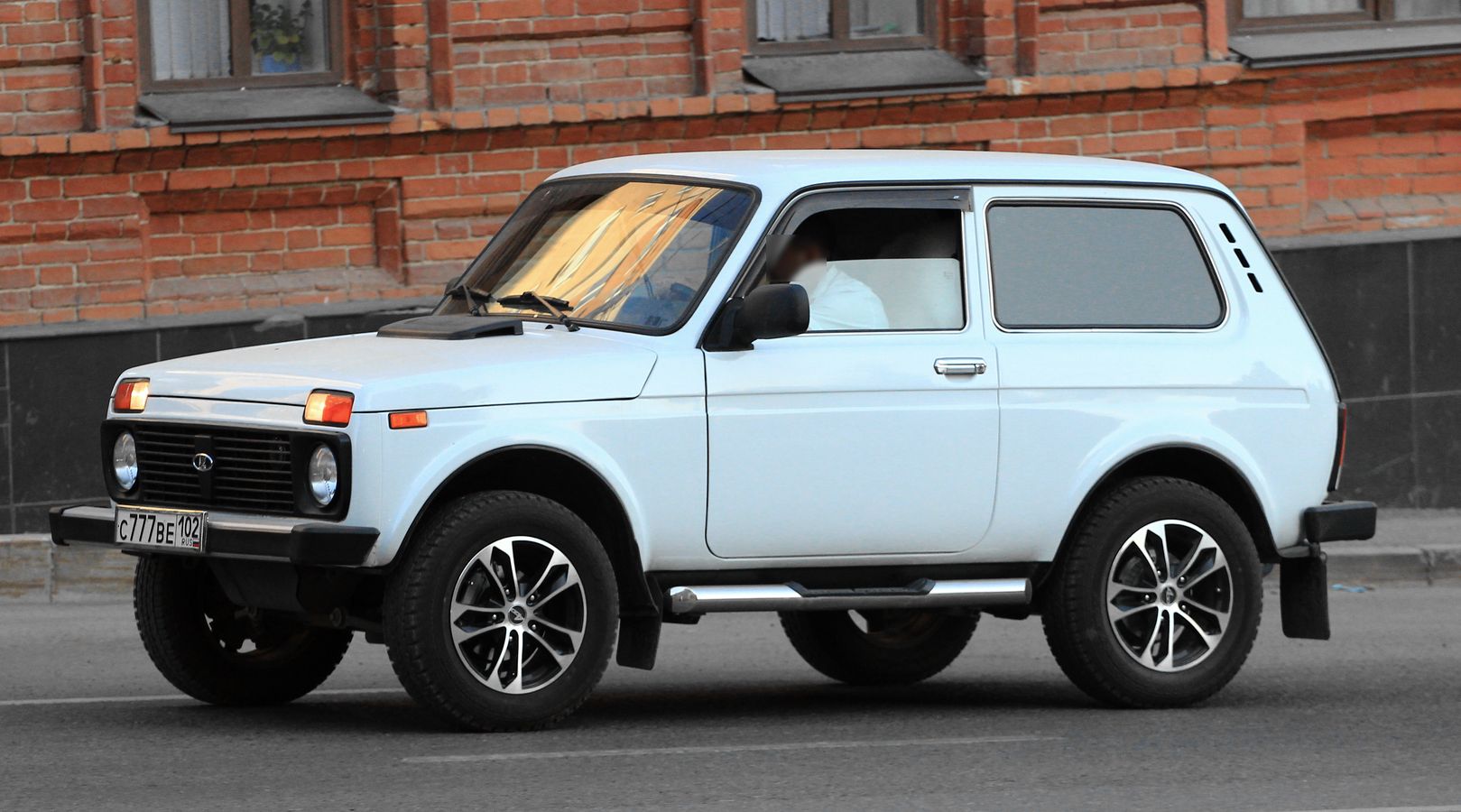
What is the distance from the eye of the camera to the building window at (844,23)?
1577 cm

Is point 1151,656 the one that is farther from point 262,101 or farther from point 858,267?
point 262,101

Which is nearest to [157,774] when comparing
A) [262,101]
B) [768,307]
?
[768,307]

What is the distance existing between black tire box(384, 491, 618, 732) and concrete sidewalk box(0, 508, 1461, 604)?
16.8 feet

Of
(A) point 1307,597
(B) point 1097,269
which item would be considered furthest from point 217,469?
(A) point 1307,597

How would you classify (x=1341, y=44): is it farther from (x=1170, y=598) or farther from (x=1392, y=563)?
(x=1170, y=598)

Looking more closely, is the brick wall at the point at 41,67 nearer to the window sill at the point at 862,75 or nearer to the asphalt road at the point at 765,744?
the window sill at the point at 862,75

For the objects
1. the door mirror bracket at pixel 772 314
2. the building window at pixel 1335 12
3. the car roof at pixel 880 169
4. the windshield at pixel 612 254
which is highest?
the building window at pixel 1335 12

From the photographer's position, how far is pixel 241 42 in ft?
49.8

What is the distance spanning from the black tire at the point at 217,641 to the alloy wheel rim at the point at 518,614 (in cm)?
83

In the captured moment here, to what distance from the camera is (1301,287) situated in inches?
600

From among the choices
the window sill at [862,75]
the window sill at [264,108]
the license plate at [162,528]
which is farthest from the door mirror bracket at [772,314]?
the window sill at [862,75]

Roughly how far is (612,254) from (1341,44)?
9.23 meters

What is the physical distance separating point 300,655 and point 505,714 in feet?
3.81

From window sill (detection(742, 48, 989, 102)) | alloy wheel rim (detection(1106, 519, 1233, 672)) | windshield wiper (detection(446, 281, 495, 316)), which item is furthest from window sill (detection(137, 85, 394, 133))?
alloy wheel rim (detection(1106, 519, 1233, 672))
